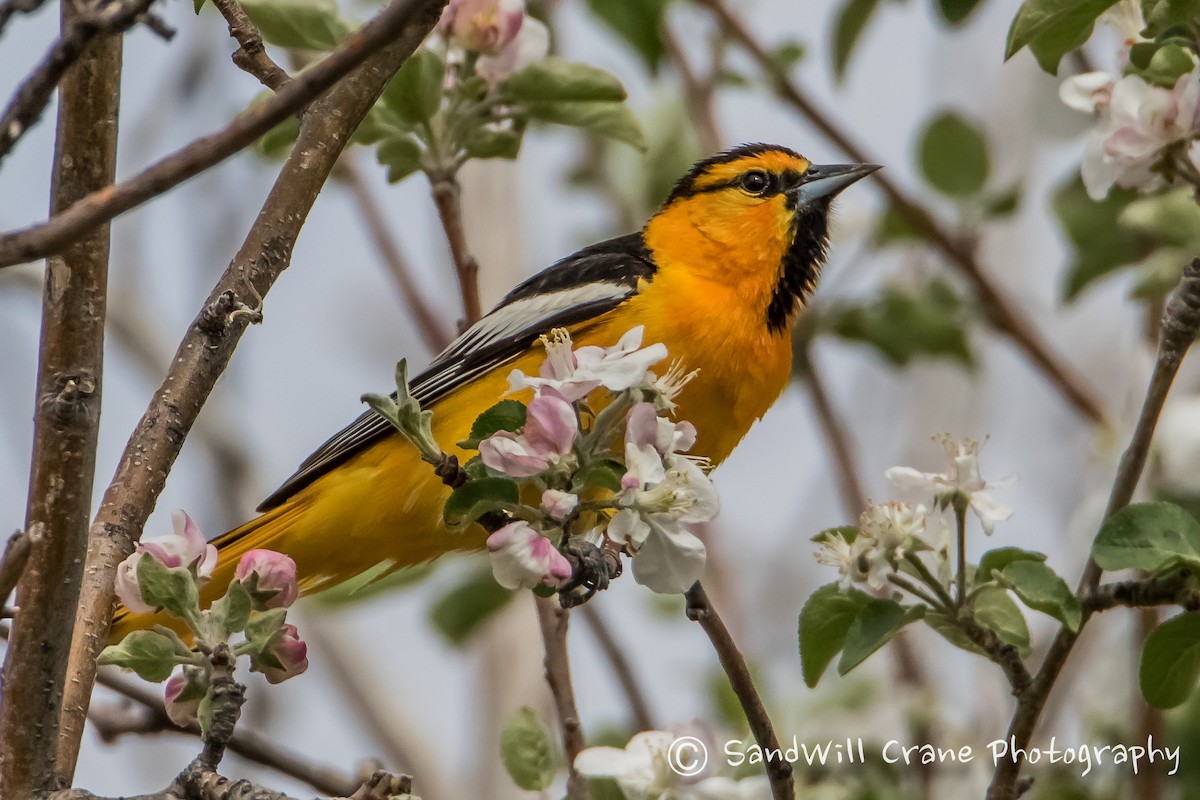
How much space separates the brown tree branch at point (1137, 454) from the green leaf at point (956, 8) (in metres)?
1.02

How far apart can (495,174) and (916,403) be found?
195 cm

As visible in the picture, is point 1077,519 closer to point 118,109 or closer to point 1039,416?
point 118,109

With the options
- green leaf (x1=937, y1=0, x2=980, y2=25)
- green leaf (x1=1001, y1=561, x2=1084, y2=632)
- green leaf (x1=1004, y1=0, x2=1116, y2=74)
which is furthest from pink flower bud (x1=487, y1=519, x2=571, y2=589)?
green leaf (x1=937, y1=0, x2=980, y2=25)

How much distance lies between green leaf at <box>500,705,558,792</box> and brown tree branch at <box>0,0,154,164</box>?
4.46ft

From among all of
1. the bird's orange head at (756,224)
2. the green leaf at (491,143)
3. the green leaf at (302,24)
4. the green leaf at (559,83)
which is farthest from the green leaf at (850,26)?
the green leaf at (302,24)

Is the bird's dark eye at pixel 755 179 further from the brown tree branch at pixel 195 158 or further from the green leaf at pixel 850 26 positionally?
the brown tree branch at pixel 195 158

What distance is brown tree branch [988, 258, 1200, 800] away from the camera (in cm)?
197

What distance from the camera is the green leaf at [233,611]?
5.93 ft

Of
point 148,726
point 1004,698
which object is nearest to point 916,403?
point 1004,698

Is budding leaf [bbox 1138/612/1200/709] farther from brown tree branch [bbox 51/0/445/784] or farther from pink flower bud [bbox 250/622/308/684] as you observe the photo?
brown tree branch [bbox 51/0/445/784]

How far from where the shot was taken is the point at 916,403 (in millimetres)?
5754

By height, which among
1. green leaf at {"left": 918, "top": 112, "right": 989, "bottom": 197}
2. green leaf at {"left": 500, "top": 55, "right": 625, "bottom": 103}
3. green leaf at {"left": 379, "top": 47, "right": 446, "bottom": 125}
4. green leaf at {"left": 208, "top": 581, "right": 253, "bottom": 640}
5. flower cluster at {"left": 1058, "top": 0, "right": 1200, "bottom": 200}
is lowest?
green leaf at {"left": 208, "top": 581, "right": 253, "bottom": 640}

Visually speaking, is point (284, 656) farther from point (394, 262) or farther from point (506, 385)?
point (394, 262)

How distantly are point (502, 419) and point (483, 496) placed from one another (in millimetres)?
98
